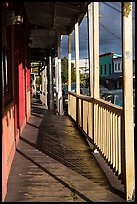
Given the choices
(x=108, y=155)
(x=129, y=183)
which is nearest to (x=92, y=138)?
(x=108, y=155)

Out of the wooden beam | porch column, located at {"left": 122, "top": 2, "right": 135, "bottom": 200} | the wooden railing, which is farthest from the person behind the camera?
the wooden beam

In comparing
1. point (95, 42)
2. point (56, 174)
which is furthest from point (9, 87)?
point (56, 174)

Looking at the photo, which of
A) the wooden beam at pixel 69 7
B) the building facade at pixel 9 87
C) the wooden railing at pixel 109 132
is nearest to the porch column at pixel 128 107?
the wooden railing at pixel 109 132

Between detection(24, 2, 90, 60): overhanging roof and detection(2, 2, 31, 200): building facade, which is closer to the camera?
detection(2, 2, 31, 200): building facade

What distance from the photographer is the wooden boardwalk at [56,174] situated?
4488mm

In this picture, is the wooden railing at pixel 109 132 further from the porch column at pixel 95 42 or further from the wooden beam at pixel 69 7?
the wooden beam at pixel 69 7

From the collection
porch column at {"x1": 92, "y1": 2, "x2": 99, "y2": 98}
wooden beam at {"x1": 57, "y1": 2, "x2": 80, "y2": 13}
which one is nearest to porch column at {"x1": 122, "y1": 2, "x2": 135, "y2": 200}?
porch column at {"x1": 92, "y1": 2, "x2": 99, "y2": 98}

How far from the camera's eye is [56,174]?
548 centimetres

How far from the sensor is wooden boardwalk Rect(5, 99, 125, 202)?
449cm

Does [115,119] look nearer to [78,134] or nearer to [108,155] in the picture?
[108,155]

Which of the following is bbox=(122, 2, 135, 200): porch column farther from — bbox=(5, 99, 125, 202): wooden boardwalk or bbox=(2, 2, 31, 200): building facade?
bbox=(2, 2, 31, 200): building facade

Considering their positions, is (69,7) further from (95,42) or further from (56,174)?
(56,174)

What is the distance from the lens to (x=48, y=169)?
5.77 metres

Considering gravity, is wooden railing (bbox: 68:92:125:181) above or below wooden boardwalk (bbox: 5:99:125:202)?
above
